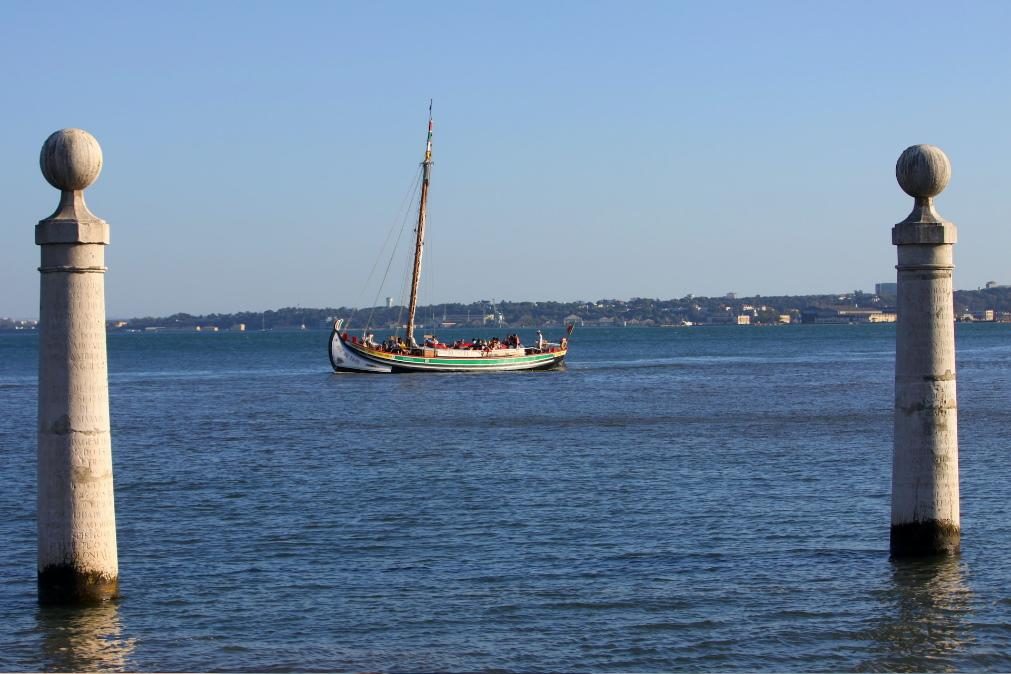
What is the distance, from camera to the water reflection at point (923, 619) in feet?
55.7

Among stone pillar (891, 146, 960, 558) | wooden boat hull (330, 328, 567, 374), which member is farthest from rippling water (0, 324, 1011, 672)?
wooden boat hull (330, 328, 567, 374)

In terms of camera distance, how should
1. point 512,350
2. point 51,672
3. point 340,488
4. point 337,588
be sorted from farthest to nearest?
point 512,350, point 340,488, point 337,588, point 51,672

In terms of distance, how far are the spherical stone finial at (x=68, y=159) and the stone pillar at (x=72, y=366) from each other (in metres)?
0.01

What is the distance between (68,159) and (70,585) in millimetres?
5173

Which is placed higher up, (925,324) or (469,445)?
(925,324)

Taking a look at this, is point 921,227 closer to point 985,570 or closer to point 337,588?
point 985,570

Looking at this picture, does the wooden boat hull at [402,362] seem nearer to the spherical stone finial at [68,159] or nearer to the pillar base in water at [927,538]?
the pillar base in water at [927,538]

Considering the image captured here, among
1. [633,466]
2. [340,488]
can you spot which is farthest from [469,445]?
[340,488]

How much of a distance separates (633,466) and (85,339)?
2178 cm

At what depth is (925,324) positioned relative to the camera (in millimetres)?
19375

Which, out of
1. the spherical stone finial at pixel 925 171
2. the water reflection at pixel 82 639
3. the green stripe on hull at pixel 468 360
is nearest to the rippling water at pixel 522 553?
the water reflection at pixel 82 639

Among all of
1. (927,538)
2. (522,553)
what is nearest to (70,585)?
(522,553)

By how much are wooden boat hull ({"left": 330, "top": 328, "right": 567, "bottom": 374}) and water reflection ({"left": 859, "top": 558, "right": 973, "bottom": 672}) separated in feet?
235

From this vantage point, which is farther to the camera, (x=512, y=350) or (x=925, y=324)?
(x=512, y=350)
